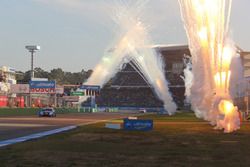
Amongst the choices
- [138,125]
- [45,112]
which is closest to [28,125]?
[138,125]

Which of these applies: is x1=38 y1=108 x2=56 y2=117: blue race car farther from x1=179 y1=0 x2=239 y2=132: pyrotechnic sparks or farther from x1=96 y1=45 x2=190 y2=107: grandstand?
x1=96 y1=45 x2=190 y2=107: grandstand

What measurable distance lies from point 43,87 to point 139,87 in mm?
49345

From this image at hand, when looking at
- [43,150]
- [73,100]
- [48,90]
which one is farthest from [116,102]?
[43,150]

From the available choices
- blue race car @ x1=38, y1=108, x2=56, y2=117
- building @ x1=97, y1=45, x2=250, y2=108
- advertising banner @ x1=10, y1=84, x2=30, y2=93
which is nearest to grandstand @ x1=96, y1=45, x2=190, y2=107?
building @ x1=97, y1=45, x2=250, y2=108

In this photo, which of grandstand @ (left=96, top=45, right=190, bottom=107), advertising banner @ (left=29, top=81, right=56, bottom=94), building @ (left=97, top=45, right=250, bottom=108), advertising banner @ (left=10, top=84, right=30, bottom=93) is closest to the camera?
advertising banner @ (left=29, top=81, right=56, bottom=94)

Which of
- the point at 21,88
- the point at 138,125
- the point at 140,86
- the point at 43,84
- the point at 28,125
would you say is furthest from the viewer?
the point at 140,86

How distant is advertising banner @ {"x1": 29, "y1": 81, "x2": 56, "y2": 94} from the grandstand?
136 feet

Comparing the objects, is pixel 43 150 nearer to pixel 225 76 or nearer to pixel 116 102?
pixel 225 76

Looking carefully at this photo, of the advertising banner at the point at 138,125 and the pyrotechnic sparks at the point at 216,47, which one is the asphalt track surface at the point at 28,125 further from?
the pyrotechnic sparks at the point at 216,47

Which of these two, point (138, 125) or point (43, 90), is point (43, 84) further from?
point (138, 125)

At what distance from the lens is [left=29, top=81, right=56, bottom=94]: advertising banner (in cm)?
10600

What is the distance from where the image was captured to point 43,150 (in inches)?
691

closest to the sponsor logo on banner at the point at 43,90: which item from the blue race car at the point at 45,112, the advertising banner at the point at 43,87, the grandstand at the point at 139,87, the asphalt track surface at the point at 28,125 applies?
the advertising banner at the point at 43,87

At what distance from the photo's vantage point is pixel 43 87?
4200 inches
